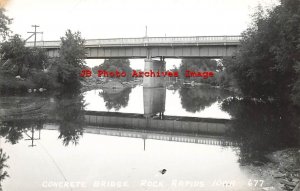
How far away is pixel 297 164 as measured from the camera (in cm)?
1505

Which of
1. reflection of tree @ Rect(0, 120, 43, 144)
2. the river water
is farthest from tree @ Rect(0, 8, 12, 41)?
reflection of tree @ Rect(0, 120, 43, 144)

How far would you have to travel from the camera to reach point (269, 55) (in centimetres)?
4409

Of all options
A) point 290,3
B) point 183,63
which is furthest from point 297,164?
point 183,63

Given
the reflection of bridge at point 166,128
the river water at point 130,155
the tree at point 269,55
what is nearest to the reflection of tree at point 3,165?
the river water at point 130,155

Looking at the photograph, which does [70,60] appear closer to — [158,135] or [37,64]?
[37,64]

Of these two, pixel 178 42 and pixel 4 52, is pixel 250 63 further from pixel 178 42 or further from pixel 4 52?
pixel 4 52

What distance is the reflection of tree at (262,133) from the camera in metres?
18.2

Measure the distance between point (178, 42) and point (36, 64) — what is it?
23.9 m

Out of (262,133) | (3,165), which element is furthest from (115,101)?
(3,165)

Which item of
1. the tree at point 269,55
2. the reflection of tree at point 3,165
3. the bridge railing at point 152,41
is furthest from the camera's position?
the bridge railing at point 152,41

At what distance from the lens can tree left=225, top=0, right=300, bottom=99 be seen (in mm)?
34062

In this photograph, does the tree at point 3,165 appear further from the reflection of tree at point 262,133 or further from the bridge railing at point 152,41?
the bridge railing at point 152,41

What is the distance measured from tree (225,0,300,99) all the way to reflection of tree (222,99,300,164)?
17.8ft

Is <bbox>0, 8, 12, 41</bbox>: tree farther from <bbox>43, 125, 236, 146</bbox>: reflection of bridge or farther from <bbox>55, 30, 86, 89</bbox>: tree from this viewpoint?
<bbox>43, 125, 236, 146</bbox>: reflection of bridge
